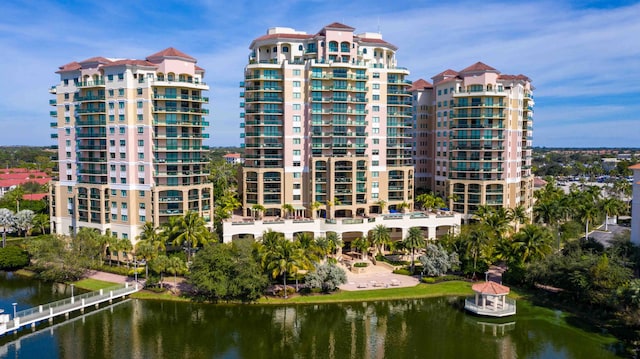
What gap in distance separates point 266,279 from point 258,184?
29306 mm

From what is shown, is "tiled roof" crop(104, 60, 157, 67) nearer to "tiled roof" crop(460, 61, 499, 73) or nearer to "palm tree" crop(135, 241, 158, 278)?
"palm tree" crop(135, 241, 158, 278)

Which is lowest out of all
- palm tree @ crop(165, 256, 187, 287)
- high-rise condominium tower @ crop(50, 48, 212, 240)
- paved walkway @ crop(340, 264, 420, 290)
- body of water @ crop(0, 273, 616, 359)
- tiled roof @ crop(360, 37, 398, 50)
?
body of water @ crop(0, 273, 616, 359)

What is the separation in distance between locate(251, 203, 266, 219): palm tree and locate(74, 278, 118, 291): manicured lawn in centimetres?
2504

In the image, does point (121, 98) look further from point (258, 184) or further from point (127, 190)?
point (258, 184)

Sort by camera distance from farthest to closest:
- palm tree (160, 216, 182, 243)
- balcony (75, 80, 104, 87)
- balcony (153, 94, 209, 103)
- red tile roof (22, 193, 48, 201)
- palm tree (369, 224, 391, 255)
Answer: red tile roof (22, 193, 48, 201)
balcony (75, 80, 104, 87)
balcony (153, 94, 209, 103)
palm tree (369, 224, 391, 255)
palm tree (160, 216, 182, 243)

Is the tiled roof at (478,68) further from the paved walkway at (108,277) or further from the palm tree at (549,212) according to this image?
the paved walkway at (108,277)

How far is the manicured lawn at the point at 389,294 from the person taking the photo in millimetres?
60147

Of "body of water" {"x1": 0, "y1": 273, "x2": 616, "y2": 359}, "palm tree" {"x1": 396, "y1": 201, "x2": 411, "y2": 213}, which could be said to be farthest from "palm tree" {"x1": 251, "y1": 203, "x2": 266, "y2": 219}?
"palm tree" {"x1": 396, "y1": 201, "x2": 411, "y2": 213}

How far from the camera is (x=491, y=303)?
188 ft

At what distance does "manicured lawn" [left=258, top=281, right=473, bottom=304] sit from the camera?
60147 millimetres

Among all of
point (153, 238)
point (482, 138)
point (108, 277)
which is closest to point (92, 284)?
point (108, 277)

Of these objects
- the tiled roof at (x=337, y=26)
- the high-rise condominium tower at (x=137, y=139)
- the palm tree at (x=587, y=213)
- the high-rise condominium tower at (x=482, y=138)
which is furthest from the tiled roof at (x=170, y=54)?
the palm tree at (x=587, y=213)

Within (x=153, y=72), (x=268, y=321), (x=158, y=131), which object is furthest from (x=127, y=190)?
(x=268, y=321)

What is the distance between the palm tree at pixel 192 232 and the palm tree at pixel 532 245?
137 feet
